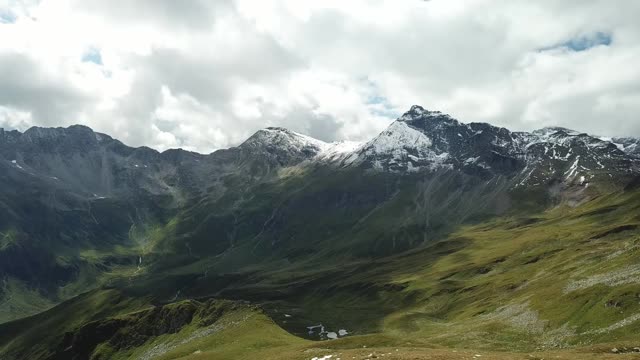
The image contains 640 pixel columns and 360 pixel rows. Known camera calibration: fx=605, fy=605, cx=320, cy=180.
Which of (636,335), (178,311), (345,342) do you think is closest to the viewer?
(636,335)

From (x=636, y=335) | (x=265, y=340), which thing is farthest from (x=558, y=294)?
(x=265, y=340)

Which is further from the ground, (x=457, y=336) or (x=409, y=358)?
(x=409, y=358)

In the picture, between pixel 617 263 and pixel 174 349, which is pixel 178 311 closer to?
pixel 174 349

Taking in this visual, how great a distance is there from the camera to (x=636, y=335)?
89250 mm

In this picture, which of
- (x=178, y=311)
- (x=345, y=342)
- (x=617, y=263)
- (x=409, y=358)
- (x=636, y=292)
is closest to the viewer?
(x=409, y=358)

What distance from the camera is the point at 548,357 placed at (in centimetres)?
6122

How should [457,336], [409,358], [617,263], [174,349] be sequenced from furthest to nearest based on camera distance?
[174,349], [617,263], [457,336], [409,358]

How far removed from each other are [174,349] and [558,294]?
3750 inches

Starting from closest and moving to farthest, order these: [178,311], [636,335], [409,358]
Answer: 1. [409,358]
2. [636,335]
3. [178,311]

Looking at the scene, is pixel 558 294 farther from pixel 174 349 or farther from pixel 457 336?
pixel 174 349

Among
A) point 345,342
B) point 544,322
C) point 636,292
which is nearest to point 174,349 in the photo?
point 345,342

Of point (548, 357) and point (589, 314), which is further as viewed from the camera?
point (589, 314)

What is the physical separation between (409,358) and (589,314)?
2481 inches

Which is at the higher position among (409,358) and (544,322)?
(409,358)
